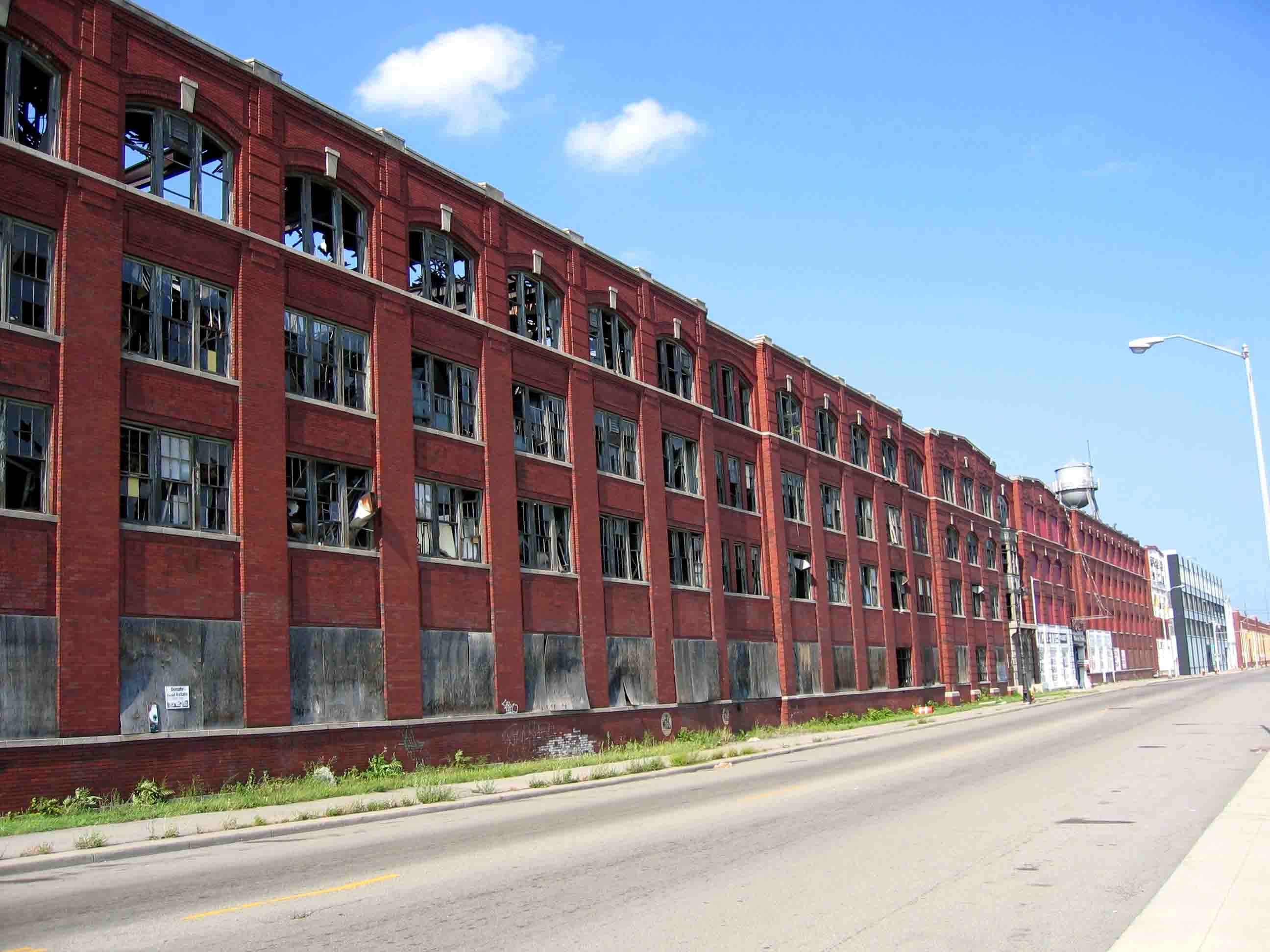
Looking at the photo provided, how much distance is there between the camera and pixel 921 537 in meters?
60.5

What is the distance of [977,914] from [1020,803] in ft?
25.0

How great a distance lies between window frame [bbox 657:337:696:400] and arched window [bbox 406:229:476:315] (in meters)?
9.59

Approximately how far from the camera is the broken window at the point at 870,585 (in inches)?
2068

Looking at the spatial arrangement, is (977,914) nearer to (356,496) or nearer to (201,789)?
(201,789)

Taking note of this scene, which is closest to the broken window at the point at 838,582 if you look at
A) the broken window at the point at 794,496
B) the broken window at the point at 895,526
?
the broken window at the point at 794,496

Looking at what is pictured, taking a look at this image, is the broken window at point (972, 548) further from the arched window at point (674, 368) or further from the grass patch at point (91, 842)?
the grass patch at point (91, 842)

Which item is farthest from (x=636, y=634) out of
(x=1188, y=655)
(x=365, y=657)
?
(x=1188, y=655)

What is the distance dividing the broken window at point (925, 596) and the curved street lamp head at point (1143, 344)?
3450 centimetres

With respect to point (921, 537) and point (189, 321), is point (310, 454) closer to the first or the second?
point (189, 321)

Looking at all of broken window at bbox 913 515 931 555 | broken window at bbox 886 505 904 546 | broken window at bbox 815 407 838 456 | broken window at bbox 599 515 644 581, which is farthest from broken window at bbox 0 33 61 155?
broken window at bbox 913 515 931 555

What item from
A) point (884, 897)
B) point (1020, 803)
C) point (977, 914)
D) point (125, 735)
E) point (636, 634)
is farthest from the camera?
point (636, 634)

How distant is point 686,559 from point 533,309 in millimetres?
10279

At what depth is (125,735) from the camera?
20.6 metres

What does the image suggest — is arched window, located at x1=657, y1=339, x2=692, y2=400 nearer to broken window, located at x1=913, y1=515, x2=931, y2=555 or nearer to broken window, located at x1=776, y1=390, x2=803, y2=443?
broken window, located at x1=776, y1=390, x2=803, y2=443
